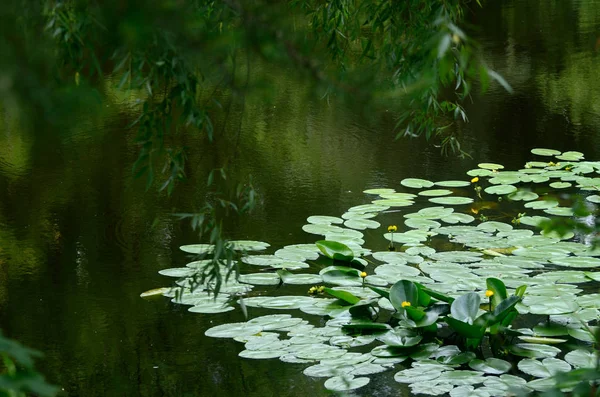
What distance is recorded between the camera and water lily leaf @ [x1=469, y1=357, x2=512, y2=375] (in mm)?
2463

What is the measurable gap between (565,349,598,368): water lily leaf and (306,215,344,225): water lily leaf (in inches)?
54.4

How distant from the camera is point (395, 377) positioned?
8.07 ft

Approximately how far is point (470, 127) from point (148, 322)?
303cm

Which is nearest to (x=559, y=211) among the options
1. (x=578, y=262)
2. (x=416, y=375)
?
(x=578, y=262)

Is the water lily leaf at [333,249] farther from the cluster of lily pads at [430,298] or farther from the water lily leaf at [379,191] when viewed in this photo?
the water lily leaf at [379,191]

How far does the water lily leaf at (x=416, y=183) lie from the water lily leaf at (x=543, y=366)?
174 cm

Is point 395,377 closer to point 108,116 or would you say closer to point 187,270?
point 187,270

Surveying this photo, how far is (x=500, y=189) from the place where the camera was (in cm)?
404

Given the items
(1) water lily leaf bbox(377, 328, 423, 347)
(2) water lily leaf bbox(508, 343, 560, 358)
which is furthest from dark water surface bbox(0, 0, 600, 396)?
(2) water lily leaf bbox(508, 343, 560, 358)

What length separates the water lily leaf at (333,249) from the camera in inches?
128

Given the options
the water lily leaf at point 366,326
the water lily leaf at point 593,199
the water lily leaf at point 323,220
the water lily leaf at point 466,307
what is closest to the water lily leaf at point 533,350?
the water lily leaf at point 466,307

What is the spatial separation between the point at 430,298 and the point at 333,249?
61 centimetres

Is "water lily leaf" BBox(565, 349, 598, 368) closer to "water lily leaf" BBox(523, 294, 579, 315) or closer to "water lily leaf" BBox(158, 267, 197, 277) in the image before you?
"water lily leaf" BBox(523, 294, 579, 315)

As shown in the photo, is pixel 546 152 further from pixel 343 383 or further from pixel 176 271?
pixel 343 383
